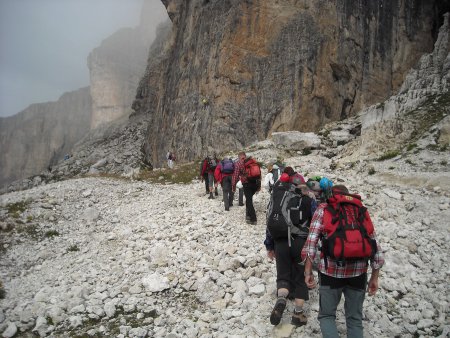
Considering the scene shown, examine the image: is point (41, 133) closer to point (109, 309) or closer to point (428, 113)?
point (428, 113)

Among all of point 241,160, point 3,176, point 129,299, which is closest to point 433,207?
point 241,160

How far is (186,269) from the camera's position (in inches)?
323

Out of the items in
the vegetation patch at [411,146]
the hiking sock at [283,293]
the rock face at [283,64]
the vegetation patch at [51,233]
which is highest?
the rock face at [283,64]

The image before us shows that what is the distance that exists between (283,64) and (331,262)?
33879 millimetres

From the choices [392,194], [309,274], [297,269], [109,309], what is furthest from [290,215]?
[392,194]

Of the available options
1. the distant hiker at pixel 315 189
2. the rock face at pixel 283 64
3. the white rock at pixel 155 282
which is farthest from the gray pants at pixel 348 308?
the rock face at pixel 283 64

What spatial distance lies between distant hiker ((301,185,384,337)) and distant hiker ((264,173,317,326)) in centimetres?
92

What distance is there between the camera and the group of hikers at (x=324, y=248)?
452 cm

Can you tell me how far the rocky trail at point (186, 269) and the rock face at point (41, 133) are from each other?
132338 millimetres

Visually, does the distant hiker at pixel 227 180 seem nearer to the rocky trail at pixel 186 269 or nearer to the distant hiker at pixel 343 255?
the rocky trail at pixel 186 269

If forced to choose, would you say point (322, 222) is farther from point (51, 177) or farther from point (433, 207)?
point (51, 177)

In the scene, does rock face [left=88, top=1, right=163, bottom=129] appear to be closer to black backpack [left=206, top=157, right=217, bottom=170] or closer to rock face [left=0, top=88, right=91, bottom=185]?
rock face [left=0, top=88, right=91, bottom=185]

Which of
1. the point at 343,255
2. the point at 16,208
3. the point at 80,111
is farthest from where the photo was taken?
the point at 80,111

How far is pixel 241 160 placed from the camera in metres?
10.7
